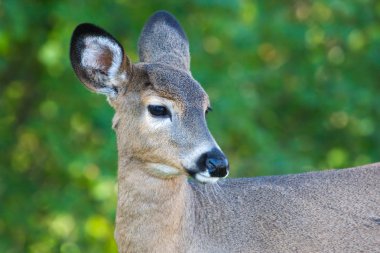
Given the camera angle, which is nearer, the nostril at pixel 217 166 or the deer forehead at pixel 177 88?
the nostril at pixel 217 166

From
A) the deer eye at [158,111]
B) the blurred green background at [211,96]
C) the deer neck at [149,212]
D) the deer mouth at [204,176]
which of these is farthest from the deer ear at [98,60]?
the blurred green background at [211,96]

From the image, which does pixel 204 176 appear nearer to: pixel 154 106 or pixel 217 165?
pixel 217 165

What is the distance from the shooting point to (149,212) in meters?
6.83

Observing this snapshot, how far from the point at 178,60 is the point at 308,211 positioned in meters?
1.29

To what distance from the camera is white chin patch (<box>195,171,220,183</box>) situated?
6.40 meters

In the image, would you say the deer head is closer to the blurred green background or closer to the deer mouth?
the deer mouth

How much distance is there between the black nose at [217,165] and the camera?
6.35 metres

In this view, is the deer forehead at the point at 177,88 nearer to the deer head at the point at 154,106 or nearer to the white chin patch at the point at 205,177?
the deer head at the point at 154,106

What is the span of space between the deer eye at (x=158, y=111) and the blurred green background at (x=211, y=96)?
171 inches

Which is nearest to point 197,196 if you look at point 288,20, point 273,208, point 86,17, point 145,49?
point 273,208

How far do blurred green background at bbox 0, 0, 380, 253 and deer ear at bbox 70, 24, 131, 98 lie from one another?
3.95 meters

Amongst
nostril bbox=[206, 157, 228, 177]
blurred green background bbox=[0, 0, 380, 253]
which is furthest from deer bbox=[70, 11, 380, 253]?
blurred green background bbox=[0, 0, 380, 253]

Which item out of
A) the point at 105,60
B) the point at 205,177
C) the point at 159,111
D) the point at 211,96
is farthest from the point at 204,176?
the point at 211,96

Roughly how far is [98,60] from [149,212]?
1025 millimetres
